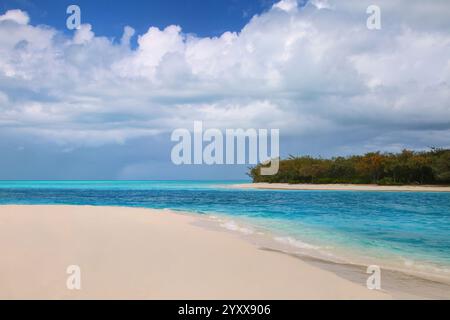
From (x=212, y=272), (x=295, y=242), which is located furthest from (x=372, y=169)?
(x=212, y=272)

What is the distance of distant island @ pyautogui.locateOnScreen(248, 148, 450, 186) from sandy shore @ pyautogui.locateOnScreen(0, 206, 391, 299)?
5858 centimetres

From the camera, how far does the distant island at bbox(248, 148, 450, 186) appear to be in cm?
6153

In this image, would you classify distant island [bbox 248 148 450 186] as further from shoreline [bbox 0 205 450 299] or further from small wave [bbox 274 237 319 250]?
shoreline [bbox 0 205 450 299]

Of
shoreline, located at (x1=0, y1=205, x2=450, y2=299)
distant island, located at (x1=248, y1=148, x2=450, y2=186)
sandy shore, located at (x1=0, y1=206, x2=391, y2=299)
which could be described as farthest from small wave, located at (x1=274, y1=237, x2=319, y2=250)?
Result: distant island, located at (x1=248, y1=148, x2=450, y2=186)

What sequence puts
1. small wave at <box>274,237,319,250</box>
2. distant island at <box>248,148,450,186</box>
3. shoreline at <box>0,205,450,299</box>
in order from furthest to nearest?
1. distant island at <box>248,148,450,186</box>
2. small wave at <box>274,237,319,250</box>
3. shoreline at <box>0,205,450,299</box>

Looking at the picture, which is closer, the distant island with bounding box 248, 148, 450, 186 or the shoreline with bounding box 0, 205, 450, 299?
the shoreline with bounding box 0, 205, 450, 299

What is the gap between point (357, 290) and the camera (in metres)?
5.93

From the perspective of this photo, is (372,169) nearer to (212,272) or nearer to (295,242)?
(295,242)

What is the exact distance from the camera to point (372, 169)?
68250 mm

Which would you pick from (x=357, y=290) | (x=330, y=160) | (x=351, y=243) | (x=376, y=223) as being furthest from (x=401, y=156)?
(x=357, y=290)

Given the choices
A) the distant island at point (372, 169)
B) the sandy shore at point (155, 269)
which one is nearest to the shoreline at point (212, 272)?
the sandy shore at point (155, 269)

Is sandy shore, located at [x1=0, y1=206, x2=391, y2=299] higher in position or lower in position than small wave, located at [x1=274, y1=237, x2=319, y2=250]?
higher

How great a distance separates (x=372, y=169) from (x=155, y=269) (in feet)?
219

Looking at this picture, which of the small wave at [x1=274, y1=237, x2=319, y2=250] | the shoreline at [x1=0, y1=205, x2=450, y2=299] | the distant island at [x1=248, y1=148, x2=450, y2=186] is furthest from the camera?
the distant island at [x1=248, y1=148, x2=450, y2=186]
